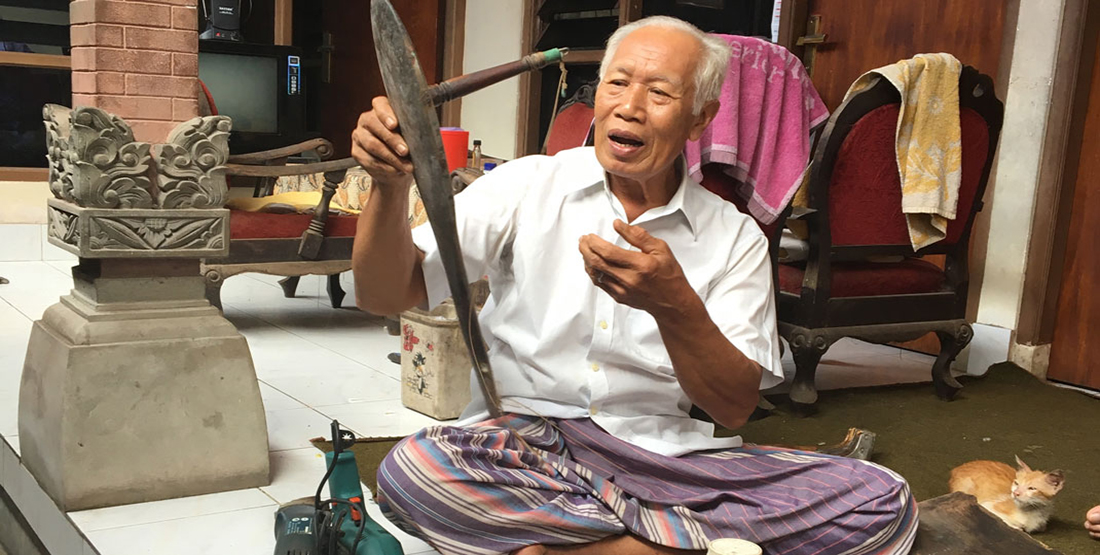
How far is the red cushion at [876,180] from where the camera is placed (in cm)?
326

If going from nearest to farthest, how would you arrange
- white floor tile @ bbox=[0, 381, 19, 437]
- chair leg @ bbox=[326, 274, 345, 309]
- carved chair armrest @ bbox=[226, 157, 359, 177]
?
1. white floor tile @ bbox=[0, 381, 19, 437]
2. carved chair armrest @ bbox=[226, 157, 359, 177]
3. chair leg @ bbox=[326, 274, 345, 309]

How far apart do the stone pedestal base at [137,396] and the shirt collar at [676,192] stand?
1.05 meters

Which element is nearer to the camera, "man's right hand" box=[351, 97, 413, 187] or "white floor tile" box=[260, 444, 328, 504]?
"man's right hand" box=[351, 97, 413, 187]

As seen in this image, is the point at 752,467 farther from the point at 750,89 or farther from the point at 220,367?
the point at 750,89

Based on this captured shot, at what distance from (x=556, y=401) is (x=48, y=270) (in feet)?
15.6

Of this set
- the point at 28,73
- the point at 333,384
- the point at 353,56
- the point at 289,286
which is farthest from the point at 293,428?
the point at 353,56

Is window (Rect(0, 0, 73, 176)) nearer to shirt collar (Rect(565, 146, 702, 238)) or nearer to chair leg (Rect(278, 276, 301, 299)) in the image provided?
chair leg (Rect(278, 276, 301, 299))

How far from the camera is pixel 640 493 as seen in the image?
5.74ft

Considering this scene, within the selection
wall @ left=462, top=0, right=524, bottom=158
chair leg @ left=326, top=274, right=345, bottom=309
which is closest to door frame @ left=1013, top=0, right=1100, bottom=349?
chair leg @ left=326, top=274, right=345, bottom=309

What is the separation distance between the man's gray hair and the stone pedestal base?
1215mm

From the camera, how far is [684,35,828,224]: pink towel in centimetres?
303

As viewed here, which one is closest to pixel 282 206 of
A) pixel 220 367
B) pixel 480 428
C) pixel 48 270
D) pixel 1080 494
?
pixel 220 367

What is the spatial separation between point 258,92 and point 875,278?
4.58 m

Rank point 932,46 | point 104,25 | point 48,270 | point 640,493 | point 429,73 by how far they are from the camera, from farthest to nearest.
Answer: point 429,73
point 48,270
point 932,46
point 104,25
point 640,493
